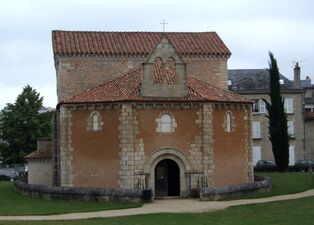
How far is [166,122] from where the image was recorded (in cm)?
3638

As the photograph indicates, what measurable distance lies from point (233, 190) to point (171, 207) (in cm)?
554

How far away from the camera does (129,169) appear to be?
116 ft

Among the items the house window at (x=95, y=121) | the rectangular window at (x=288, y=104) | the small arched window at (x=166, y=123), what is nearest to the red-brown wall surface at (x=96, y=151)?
the house window at (x=95, y=121)

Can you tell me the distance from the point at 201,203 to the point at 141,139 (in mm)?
5894

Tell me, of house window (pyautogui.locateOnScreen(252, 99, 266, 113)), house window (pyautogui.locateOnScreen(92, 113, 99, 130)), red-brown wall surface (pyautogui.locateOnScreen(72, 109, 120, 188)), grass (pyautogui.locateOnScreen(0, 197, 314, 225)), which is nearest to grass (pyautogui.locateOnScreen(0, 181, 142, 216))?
red-brown wall surface (pyautogui.locateOnScreen(72, 109, 120, 188))

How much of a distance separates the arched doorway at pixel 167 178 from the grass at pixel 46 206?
4.62 m

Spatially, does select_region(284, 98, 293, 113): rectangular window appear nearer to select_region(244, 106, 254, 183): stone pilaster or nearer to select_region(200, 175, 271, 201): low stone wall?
select_region(244, 106, 254, 183): stone pilaster

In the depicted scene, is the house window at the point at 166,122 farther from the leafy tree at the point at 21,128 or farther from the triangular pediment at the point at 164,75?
the leafy tree at the point at 21,128

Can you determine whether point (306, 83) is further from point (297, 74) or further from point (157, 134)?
point (157, 134)

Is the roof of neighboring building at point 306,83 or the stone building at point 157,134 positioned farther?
the roof of neighboring building at point 306,83

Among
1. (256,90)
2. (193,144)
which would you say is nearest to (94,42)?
(193,144)

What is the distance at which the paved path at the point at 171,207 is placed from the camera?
2758 cm

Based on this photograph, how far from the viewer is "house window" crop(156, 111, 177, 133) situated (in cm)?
3628

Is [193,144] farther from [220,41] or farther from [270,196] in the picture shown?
[220,41]
